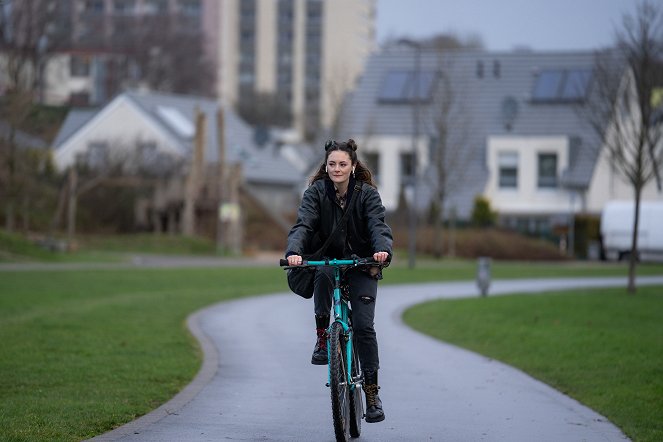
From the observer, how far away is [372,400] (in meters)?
9.56

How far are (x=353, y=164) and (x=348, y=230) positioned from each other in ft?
1.39

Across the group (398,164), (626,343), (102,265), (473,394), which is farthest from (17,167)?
(473,394)

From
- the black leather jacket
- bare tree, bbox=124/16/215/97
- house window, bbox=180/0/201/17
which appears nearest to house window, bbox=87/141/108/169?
bare tree, bbox=124/16/215/97

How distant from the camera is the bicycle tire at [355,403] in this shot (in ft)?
30.8

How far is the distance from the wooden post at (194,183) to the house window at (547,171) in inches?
680

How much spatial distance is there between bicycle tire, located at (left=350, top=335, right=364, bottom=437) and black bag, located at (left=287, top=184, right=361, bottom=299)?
487 mm

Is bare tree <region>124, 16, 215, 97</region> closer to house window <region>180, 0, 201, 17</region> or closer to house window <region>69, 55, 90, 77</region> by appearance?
house window <region>69, 55, 90, 77</region>

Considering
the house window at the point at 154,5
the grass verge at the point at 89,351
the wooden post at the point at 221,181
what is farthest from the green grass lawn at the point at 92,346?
the house window at the point at 154,5

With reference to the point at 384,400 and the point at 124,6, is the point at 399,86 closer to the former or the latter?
the point at 384,400

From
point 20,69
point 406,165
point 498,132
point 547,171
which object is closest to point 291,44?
point 406,165

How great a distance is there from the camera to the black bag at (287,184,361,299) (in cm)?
917

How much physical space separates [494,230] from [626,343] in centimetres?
4133

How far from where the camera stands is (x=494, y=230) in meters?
57.8

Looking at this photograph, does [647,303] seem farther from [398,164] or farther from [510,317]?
[398,164]
